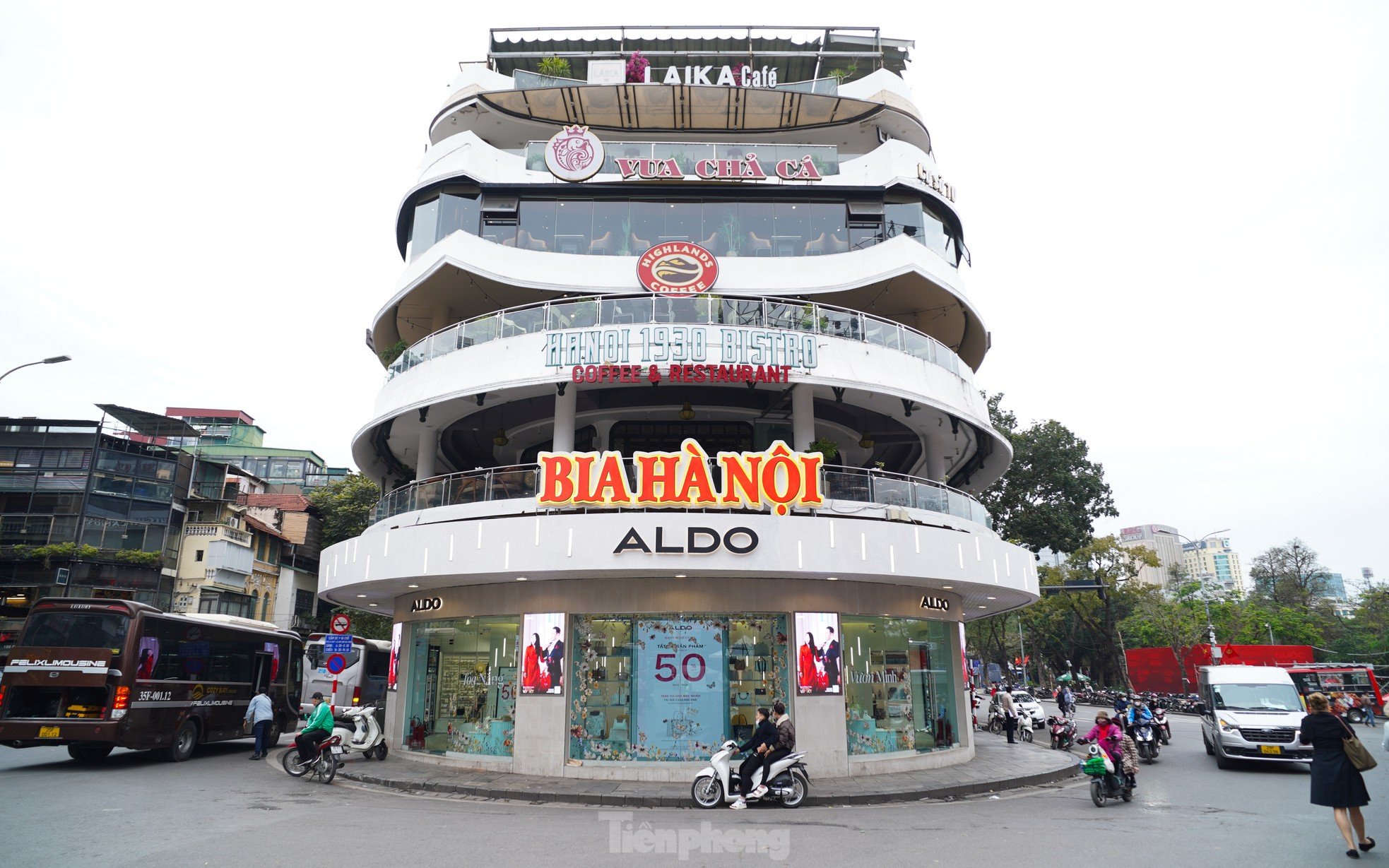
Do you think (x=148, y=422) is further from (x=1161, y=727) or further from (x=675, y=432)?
(x=1161, y=727)

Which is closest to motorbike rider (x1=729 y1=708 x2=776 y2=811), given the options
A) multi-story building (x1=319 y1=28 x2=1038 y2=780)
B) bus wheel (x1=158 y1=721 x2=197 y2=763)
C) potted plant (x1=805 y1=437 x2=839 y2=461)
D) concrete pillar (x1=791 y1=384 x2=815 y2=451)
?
multi-story building (x1=319 y1=28 x2=1038 y2=780)

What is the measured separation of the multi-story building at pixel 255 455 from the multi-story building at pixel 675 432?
4660 cm

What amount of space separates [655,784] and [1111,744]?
8.09m

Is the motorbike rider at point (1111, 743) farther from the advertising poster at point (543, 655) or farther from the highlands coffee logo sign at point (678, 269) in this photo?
the highlands coffee logo sign at point (678, 269)

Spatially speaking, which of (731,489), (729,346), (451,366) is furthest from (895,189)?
(451,366)

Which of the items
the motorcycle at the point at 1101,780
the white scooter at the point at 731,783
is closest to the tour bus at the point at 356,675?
the white scooter at the point at 731,783

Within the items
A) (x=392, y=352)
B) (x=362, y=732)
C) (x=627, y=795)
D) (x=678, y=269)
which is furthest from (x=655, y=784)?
(x=392, y=352)

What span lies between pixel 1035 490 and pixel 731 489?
108ft

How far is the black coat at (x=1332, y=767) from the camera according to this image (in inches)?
343

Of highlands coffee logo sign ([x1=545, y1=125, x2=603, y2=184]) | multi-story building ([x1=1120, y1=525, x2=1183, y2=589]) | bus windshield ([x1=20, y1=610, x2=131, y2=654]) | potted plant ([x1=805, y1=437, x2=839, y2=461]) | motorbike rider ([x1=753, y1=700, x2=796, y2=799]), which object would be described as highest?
multi-story building ([x1=1120, y1=525, x2=1183, y2=589])

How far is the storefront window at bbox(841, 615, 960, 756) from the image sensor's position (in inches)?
655

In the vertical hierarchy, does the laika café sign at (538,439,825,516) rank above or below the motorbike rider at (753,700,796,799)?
above

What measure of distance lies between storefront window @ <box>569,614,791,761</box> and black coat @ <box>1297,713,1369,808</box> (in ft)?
28.7

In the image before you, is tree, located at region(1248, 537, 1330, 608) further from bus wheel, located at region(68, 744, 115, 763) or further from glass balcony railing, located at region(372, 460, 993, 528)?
bus wheel, located at region(68, 744, 115, 763)
